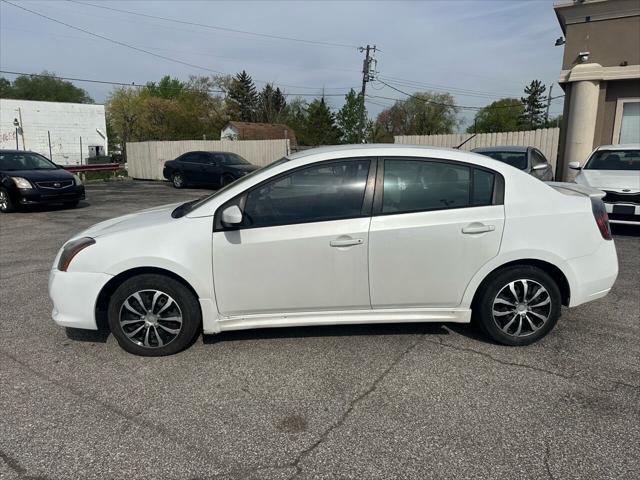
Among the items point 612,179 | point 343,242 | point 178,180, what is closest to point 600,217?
point 343,242

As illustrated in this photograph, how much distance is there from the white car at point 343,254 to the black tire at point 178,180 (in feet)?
49.4

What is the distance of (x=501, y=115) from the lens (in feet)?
248

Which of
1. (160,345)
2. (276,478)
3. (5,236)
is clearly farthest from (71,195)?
(276,478)

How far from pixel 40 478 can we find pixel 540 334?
3.62 m

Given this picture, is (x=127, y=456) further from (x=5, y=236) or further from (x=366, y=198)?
(x=5, y=236)

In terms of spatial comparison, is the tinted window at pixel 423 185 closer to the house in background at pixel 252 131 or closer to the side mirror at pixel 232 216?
the side mirror at pixel 232 216

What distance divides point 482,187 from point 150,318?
2867mm

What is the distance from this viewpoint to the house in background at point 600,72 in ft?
39.8

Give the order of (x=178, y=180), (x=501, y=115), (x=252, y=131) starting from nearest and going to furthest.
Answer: (x=178, y=180) < (x=252, y=131) < (x=501, y=115)

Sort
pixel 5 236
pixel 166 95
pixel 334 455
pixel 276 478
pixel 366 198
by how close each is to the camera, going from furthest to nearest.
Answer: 1. pixel 166 95
2. pixel 5 236
3. pixel 366 198
4. pixel 334 455
5. pixel 276 478

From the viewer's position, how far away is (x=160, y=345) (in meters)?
3.56

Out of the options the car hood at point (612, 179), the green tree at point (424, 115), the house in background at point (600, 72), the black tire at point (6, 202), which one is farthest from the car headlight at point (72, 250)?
the green tree at point (424, 115)

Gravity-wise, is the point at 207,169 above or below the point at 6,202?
above

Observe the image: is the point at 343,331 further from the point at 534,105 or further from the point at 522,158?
the point at 534,105
